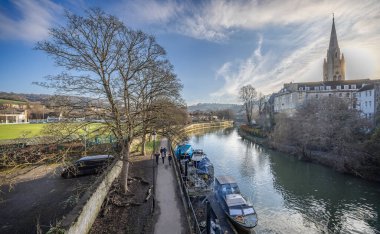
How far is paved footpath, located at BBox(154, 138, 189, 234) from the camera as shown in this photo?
35.8 feet

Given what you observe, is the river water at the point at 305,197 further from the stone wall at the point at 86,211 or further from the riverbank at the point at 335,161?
the stone wall at the point at 86,211

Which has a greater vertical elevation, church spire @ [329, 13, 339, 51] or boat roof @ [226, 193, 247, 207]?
church spire @ [329, 13, 339, 51]

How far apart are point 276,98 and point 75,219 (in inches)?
3227

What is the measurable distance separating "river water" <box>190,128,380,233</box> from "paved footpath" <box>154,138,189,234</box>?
6.06 m

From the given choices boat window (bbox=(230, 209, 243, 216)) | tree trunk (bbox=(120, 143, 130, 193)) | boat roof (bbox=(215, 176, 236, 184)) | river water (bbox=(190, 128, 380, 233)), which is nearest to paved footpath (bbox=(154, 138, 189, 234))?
tree trunk (bbox=(120, 143, 130, 193))

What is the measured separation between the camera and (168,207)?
513 inches

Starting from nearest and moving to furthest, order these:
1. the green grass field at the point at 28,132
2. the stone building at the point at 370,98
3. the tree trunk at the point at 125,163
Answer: the green grass field at the point at 28,132 → the tree trunk at the point at 125,163 → the stone building at the point at 370,98

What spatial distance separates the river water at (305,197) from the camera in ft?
50.2

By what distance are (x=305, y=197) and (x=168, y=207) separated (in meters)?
14.0

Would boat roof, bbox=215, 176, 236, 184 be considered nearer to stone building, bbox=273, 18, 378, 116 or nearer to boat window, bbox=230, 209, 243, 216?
boat window, bbox=230, 209, 243, 216

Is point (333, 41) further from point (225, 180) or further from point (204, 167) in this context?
point (225, 180)

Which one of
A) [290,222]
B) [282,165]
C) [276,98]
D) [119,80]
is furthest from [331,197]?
[276,98]

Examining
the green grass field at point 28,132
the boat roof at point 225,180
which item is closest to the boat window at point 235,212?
the boat roof at point 225,180

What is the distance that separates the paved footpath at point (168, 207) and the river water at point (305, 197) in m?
6.06
